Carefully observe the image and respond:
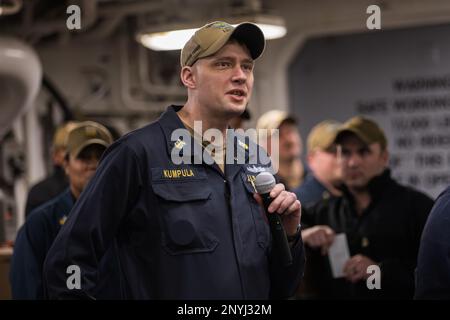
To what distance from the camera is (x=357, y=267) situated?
154 inches

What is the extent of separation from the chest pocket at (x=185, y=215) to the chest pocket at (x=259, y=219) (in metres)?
0.14

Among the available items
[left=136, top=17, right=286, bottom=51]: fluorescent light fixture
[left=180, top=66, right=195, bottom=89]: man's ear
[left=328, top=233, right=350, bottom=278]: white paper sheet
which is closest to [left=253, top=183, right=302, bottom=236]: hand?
[left=180, top=66, right=195, bottom=89]: man's ear

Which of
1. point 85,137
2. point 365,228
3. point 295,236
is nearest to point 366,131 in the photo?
point 365,228

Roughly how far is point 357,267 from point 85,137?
1.36 meters

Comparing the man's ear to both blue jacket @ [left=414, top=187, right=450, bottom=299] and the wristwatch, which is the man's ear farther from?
blue jacket @ [left=414, top=187, right=450, bottom=299]

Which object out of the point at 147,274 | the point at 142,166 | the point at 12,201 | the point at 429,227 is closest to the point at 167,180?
the point at 142,166

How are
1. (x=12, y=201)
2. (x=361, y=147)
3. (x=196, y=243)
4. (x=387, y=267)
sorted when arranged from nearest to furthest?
(x=196, y=243)
(x=387, y=267)
(x=361, y=147)
(x=12, y=201)

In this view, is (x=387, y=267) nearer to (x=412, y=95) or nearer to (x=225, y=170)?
(x=225, y=170)

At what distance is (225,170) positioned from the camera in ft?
8.32

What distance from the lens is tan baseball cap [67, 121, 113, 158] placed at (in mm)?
3738

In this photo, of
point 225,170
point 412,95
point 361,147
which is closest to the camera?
point 225,170

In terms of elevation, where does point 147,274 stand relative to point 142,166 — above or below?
below

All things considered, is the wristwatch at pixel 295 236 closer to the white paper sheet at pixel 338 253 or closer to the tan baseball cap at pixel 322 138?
the white paper sheet at pixel 338 253
